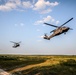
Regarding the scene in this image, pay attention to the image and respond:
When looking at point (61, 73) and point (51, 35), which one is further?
point (51, 35)

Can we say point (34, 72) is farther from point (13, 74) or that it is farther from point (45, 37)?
point (45, 37)

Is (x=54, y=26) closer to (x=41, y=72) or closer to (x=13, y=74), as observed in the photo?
(x=41, y=72)

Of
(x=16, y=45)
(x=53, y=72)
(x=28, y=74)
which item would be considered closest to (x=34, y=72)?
(x=28, y=74)

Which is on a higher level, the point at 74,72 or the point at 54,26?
the point at 54,26

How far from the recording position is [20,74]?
31.1m

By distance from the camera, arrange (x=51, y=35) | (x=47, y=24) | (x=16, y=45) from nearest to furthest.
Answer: (x=47, y=24), (x=51, y=35), (x=16, y=45)

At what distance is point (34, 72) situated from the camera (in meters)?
32.0

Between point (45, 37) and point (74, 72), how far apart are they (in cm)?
951

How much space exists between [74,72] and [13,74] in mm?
10160

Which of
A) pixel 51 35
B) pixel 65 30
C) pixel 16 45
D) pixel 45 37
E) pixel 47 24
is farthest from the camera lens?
pixel 16 45

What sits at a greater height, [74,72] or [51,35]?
[51,35]

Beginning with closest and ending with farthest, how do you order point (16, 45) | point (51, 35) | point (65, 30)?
point (65, 30) < point (51, 35) < point (16, 45)

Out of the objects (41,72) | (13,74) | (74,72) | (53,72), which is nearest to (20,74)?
(13,74)

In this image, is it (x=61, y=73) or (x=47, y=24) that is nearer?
(x=61, y=73)
